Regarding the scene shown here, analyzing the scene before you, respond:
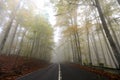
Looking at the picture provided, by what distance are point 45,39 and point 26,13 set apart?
581 inches

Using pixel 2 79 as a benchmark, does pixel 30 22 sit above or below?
above

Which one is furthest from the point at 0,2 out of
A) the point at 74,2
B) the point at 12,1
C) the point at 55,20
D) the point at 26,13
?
the point at 74,2

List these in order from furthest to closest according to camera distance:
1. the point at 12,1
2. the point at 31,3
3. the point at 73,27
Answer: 1. the point at 73,27
2. the point at 12,1
3. the point at 31,3

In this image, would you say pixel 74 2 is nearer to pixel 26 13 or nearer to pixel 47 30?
pixel 26 13

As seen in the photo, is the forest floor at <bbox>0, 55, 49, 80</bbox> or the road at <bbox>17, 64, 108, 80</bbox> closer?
the road at <bbox>17, 64, 108, 80</bbox>

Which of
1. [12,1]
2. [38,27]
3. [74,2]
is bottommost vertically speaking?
[74,2]

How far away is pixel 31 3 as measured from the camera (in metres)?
16.7

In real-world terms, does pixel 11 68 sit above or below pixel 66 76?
above

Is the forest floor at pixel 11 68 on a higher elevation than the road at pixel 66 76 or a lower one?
higher

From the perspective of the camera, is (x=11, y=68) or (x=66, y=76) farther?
(x=11, y=68)

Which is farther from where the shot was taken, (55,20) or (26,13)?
(55,20)

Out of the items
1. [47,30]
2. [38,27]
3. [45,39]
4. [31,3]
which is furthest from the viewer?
[45,39]

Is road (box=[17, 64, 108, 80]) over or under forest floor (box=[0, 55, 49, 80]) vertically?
under

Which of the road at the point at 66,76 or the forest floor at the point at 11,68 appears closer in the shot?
the road at the point at 66,76
